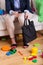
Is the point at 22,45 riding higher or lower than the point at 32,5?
lower

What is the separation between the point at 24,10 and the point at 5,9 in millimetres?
373

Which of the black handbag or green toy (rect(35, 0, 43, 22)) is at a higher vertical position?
green toy (rect(35, 0, 43, 22))

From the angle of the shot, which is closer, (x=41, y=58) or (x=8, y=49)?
(x=41, y=58)

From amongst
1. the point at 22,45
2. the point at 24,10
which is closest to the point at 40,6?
the point at 24,10

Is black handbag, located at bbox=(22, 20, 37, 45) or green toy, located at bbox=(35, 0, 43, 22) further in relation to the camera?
green toy, located at bbox=(35, 0, 43, 22)

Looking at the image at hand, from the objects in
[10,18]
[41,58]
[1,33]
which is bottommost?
[41,58]

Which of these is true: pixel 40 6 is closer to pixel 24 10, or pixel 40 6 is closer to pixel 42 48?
pixel 24 10

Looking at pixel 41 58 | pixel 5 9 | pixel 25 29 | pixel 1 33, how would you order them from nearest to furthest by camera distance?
pixel 41 58 → pixel 25 29 → pixel 1 33 → pixel 5 9

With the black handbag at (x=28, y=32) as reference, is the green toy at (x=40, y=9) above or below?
above

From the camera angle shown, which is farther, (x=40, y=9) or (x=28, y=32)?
(x=40, y=9)

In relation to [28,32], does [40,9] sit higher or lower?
higher

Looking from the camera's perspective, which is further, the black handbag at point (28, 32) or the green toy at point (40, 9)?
the green toy at point (40, 9)

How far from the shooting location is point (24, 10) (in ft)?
8.55

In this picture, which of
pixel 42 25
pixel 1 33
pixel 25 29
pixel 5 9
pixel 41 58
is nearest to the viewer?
pixel 41 58
